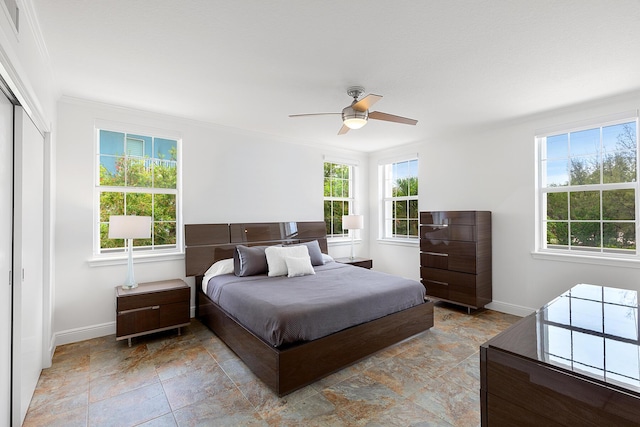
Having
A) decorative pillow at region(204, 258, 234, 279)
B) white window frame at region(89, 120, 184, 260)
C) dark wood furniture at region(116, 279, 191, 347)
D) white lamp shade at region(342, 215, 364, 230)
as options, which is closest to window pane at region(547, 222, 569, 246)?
white lamp shade at region(342, 215, 364, 230)

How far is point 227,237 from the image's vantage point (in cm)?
415

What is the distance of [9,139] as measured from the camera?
6.14 feet

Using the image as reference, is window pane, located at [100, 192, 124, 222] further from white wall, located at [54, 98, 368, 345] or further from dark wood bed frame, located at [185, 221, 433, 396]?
dark wood bed frame, located at [185, 221, 433, 396]

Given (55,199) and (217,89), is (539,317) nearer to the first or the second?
(217,89)

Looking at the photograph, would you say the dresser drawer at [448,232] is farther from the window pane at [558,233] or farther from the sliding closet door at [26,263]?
the sliding closet door at [26,263]

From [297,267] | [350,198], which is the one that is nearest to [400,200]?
[350,198]

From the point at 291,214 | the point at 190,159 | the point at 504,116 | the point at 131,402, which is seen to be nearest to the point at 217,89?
the point at 190,159

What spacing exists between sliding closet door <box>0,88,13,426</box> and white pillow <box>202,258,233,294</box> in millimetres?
1886

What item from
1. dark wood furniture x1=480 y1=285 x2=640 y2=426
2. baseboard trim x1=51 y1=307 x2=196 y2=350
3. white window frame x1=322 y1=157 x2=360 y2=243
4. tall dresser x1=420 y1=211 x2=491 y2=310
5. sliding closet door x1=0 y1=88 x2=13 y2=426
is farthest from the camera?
white window frame x1=322 y1=157 x2=360 y2=243

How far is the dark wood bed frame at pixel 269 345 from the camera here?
2271 mm

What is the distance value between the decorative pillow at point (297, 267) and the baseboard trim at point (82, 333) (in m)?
2.07

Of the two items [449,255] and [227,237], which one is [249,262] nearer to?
[227,237]

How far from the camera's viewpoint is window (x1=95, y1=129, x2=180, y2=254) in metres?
3.53

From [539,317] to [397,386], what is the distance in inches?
53.8
